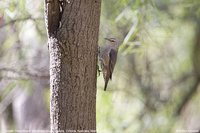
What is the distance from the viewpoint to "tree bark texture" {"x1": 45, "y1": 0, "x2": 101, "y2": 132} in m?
1.47

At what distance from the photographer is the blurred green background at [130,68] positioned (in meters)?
2.96

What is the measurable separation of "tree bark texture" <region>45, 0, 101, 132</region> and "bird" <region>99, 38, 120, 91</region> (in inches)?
15.0

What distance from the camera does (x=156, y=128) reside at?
4418mm

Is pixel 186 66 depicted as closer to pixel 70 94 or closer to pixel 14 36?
pixel 14 36

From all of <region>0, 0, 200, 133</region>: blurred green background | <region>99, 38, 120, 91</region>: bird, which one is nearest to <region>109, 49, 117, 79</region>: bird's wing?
<region>99, 38, 120, 91</region>: bird

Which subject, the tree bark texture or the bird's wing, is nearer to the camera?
the tree bark texture

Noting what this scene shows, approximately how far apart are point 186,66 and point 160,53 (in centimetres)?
28

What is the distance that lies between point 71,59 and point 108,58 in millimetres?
493

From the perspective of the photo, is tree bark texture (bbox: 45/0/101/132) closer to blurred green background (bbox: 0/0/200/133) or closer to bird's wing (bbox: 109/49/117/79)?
bird's wing (bbox: 109/49/117/79)

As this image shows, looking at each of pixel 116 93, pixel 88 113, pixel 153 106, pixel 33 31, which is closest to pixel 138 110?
pixel 153 106

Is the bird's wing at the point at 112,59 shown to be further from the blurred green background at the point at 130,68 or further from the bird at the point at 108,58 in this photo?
the blurred green background at the point at 130,68

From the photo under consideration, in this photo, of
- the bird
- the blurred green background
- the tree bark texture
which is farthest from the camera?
the blurred green background

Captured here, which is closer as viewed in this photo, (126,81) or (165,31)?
(165,31)

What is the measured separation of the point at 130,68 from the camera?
4.34 metres
